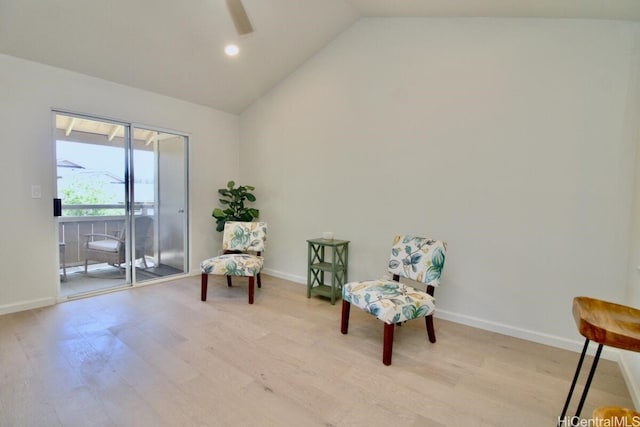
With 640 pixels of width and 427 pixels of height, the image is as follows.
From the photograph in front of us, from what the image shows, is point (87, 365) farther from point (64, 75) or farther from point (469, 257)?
point (469, 257)

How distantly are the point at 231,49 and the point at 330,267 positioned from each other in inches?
108

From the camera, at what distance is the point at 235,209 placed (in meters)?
4.53

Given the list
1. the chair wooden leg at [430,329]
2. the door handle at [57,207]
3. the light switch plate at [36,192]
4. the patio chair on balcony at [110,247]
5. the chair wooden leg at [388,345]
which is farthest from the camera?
the patio chair on balcony at [110,247]

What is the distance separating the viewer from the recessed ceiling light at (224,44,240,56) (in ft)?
11.2

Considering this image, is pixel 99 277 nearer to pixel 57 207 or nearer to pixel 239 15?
pixel 57 207

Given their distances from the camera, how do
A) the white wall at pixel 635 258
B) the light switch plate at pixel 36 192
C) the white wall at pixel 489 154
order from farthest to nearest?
1. the light switch plate at pixel 36 192
2. the white wall at pixel 489 154
3. the white wall at pixel 635 258

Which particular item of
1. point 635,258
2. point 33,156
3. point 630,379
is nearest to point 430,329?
point 630,379

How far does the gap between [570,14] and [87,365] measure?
4344mm

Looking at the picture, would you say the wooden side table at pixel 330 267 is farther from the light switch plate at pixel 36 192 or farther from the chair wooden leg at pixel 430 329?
the light switch plate at pixel 36 192

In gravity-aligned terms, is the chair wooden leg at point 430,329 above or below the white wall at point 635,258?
below

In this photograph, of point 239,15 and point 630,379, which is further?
point 239,15

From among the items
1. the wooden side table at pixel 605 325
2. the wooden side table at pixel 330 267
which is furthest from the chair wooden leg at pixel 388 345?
the wooden side table at pixel 330 267

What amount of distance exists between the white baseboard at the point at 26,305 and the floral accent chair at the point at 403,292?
3.06m

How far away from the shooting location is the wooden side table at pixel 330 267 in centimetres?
335
